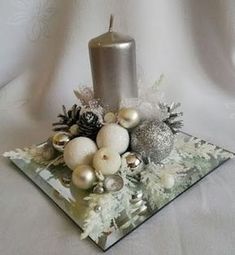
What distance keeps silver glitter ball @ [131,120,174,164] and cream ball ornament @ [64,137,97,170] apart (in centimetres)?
6

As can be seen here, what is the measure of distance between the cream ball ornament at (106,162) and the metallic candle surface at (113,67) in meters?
0.11

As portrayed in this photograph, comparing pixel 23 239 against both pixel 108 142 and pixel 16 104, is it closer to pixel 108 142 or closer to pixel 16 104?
pixel 108 142

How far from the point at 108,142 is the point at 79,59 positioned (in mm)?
374

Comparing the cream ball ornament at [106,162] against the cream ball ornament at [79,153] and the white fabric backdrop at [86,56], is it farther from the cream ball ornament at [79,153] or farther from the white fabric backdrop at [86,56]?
the white fabric backdrop at [86,56]

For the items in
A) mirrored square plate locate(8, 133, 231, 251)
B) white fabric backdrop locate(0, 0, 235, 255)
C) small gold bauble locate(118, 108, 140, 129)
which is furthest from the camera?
white fabric backdrop locate(0, 0, 235, 255)

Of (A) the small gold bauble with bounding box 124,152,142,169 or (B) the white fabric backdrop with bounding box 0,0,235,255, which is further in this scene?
(B) the white fabric backdrop with bounding box 0,0,235,255

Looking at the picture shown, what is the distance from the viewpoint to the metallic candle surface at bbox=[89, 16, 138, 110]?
531mm

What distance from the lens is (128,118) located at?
0.52m

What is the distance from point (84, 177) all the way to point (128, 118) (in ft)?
0.37

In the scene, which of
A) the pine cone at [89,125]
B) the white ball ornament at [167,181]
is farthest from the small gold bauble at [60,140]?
the white ball ornament at [167,181]

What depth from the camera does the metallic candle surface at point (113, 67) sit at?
53 cm

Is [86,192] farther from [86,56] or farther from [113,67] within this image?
[86,56]

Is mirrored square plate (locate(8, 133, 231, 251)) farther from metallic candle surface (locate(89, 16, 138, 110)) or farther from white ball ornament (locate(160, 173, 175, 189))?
metallic candle surface (locate(89, 16, 138, 110))

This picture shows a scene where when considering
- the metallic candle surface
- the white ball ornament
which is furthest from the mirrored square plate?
the metallic candle surface
